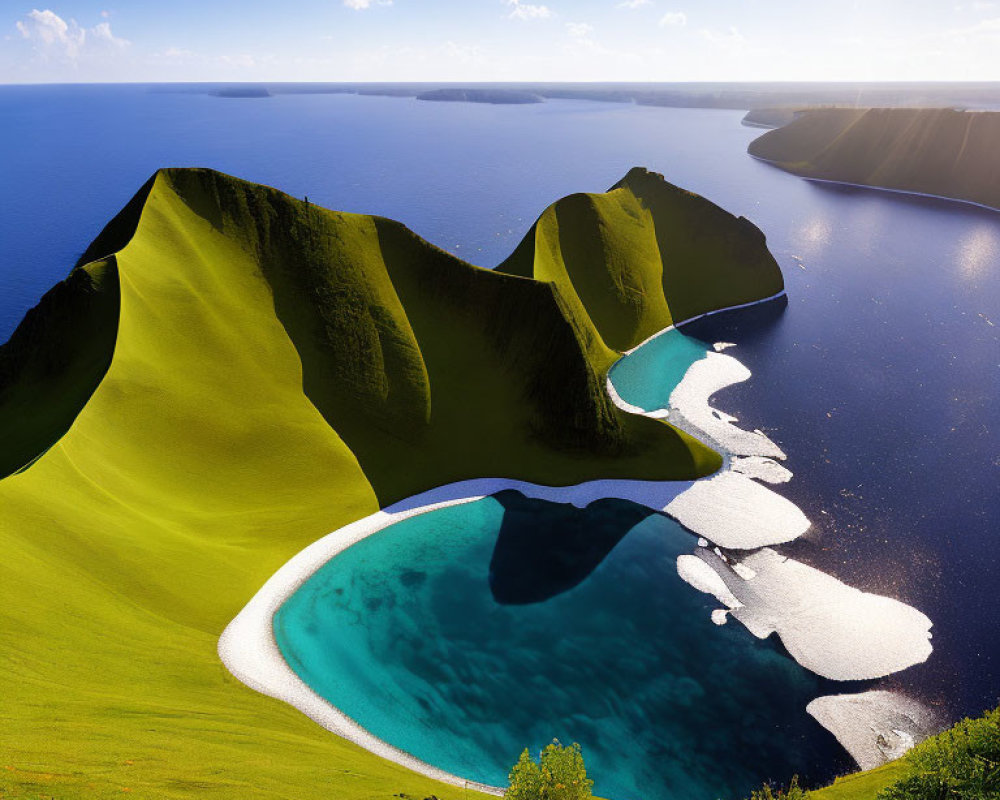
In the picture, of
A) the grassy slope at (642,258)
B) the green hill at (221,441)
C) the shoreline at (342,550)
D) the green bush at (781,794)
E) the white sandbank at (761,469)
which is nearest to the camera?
the green bush at (781,794)

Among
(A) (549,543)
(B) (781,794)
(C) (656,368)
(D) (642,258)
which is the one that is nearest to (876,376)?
(C) (656,368)

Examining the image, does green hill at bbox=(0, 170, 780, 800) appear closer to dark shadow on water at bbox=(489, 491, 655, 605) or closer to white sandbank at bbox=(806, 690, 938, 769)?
dark shadow on water at bbox=(489, 491, 655, 605)

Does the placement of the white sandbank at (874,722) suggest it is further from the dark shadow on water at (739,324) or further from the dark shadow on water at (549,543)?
the dark shadow on water at (739,324)

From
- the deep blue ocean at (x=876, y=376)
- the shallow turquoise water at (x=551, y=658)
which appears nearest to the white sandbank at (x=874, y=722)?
the shallow turquoise water at (x=551, y=658)

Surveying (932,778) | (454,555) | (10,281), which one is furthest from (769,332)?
(10,281)

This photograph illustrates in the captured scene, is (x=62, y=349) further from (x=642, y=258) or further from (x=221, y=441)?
(x=642, y=258)

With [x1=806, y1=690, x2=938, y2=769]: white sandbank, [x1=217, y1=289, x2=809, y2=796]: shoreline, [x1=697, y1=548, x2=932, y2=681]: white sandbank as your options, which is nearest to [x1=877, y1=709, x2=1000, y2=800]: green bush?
[x1=806, y1=690, x2=938, y2=769]: white sandbank
